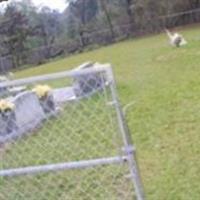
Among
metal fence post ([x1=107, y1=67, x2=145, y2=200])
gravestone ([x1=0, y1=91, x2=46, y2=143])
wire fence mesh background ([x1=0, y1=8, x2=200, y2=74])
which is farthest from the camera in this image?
wire fence mesh background ([x1=0, y1=8, x2=200, y2=74])

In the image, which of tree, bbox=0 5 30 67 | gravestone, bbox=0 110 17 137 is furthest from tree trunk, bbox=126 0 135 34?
gravestone, bbox=0 110 17 137

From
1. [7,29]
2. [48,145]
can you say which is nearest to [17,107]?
[48,145]

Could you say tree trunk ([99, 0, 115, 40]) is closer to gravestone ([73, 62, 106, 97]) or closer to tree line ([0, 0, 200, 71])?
tree line ([0, 0, 200, 71])

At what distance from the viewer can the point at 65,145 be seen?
4895mm

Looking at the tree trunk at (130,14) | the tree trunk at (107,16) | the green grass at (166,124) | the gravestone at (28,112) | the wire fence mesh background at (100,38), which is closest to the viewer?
the green grass at (166,124)

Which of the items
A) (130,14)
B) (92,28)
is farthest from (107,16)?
(130,14)

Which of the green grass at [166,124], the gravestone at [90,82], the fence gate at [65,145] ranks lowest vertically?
the green grass at [166,124]

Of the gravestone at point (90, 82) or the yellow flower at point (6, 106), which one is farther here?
the yellow flower at point (6, 106)

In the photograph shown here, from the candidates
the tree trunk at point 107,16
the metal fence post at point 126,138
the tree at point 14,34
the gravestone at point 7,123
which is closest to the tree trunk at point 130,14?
the tree trunk at point 107,16

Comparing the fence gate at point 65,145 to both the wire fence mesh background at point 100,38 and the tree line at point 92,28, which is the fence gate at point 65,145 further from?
the tree line at point 92,28

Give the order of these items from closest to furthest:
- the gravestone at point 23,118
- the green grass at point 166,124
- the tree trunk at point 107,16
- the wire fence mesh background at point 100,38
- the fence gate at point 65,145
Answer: the fence gate at point 65,145, the green grass at point 166,124, the gravestone at point 23,118, the wire fence mesh background at point 100,38, the tree trunk at point 107,16

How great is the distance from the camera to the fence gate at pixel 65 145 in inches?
114

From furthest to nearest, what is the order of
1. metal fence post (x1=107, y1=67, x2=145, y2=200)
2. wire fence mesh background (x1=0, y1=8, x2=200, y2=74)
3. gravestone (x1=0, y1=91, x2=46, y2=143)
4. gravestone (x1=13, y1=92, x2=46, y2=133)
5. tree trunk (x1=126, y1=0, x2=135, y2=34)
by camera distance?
1. tree trunk (x1=126, y1=0, x2=135, y2=34)
2. wire fence mesh background (x1=0, y1=8, x2=200, y2=74)
3. gravestone (x1=13, y1=92, x2=46, y2=133)
4. gravestone (x1=0, y1=91, x2=46, y2=143)
5. metal fence post (x1=107, y1=67, x2=145, y2=200)

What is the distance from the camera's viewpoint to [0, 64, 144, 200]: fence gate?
9.48 ft
